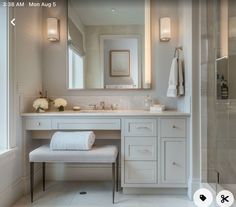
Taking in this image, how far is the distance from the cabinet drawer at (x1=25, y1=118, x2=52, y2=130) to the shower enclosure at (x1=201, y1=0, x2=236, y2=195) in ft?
4.97

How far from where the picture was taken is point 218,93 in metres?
2.38

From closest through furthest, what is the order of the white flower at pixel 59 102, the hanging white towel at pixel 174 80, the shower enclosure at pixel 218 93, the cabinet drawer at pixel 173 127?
the shower enclosure at pixel 218 93 < the cabinet drawer at pixel 173 127 < the hanging white towel at pixel 174 80 < the white flower at pixel 59 102

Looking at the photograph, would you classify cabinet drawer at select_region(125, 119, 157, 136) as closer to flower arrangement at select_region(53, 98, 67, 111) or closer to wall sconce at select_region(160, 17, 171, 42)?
flower arrangement at select_region(53, 98, 67, 111)

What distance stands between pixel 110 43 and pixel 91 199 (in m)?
1.76

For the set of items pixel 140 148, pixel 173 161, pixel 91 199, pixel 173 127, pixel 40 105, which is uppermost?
pixel 40 105

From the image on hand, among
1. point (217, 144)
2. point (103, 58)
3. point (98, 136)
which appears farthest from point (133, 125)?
point (103, 58)

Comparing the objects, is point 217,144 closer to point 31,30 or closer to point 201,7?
point 201,7

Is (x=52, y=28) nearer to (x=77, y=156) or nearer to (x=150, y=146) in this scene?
(x=77, y=156)

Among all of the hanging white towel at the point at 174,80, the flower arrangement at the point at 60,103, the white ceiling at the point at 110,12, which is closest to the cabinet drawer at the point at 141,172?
the hanging white towel at the point at 174,80

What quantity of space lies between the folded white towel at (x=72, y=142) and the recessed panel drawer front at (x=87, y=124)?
0.13 meters

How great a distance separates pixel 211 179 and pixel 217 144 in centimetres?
35

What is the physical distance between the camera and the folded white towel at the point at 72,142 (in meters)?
2.44

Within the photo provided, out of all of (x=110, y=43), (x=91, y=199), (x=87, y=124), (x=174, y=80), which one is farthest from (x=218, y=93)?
(x=91, y=199)

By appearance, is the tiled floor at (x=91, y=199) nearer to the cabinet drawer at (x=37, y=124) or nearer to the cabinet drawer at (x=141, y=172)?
the cabinet drawer at (x=141, y=172)
